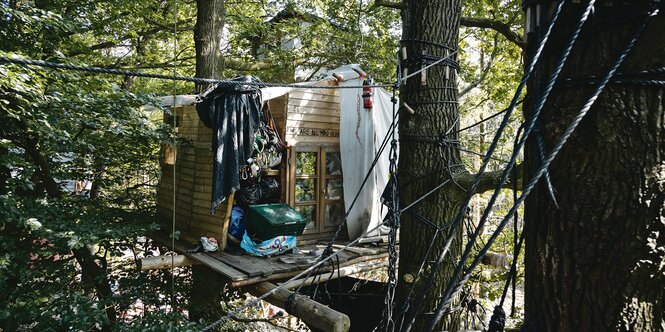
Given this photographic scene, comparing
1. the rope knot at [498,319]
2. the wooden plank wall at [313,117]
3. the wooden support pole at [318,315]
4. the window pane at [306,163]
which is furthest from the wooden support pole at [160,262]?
the rope knot at [498,319]

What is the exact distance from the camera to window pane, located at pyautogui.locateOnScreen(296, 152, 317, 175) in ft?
20.2

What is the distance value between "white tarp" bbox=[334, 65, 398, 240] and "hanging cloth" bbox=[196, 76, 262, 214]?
64.5 inches

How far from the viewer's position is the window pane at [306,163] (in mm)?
6145

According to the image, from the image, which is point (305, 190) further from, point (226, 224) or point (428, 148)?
point (428, 148)

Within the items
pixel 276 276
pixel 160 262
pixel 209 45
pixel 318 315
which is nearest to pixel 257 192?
pixel 276 276

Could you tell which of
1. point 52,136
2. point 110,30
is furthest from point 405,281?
point 110,30

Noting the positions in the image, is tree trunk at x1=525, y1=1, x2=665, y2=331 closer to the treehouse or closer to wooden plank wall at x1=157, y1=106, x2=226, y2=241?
the treehouse

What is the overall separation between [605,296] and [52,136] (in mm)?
4588

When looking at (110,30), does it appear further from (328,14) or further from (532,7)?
(532,7)

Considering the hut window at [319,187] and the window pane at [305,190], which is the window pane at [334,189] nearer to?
the hut window at [319,187]

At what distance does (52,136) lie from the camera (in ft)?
13.6

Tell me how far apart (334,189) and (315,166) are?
0.52 metres

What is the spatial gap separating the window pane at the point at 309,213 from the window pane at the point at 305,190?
0.38 ft

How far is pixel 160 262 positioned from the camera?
15.4ft
